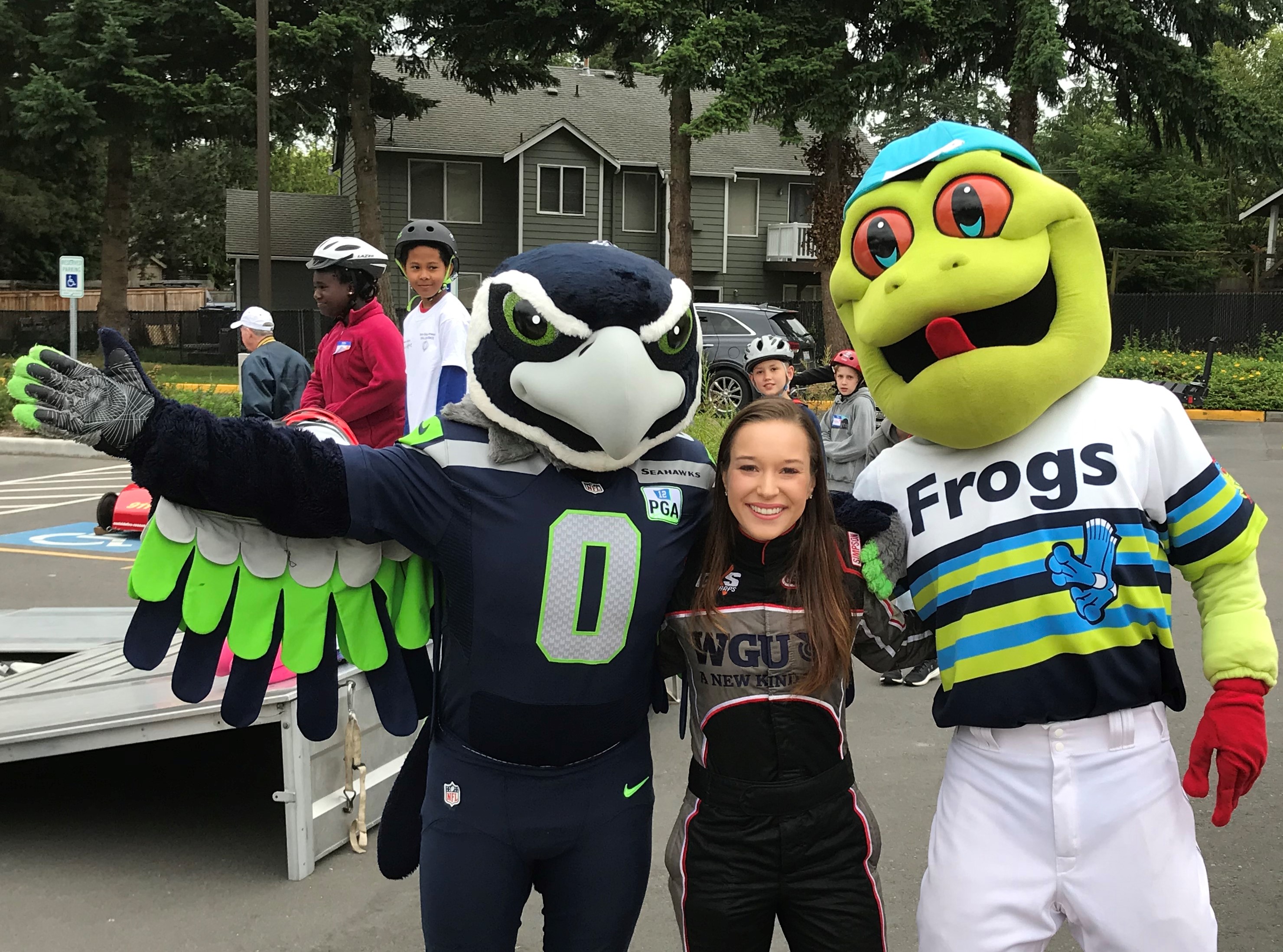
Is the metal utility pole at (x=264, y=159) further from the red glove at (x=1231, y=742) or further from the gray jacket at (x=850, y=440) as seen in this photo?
the red glove at (x=1231, y=742)

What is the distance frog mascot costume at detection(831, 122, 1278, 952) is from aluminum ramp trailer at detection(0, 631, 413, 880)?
198cm

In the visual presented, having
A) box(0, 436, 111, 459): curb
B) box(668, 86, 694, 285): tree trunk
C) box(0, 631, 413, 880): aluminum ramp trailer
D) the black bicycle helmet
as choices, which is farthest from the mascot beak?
box(668, 86, 694, 285): tree trunk

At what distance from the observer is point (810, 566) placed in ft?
7.63

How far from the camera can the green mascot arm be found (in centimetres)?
229

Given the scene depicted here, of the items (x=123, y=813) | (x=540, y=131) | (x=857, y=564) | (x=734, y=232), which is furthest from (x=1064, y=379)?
(x=734, y=232)

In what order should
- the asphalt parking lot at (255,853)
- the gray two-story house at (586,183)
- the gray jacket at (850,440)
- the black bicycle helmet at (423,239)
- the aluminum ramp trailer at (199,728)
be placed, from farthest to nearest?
the gray two-story house at (586,183) < the gray jacket at (850,440) < the black bicycle helmet at (423,239) < the aluminum ramp trailer at (199,728) < the asphalt parking lot at (255,853)

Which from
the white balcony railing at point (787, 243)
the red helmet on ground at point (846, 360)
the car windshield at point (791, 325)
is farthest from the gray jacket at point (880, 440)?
the white balcony railing at point (787, 243)

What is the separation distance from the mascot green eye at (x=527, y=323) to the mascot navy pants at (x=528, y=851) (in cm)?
87

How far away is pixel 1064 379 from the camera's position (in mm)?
2307

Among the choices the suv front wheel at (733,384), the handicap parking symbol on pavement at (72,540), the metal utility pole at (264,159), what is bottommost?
the handicap parking symbol on pavement at (72,540)

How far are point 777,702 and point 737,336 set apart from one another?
49.4ft

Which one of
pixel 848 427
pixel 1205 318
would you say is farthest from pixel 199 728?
pixel 1205 318

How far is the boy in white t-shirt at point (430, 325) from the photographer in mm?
4863

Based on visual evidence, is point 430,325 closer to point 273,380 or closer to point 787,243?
point 273,380
